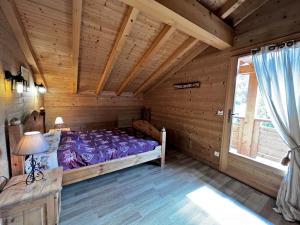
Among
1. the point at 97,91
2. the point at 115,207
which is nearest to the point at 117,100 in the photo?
the point at 97,91

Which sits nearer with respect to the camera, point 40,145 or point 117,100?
point 40,145

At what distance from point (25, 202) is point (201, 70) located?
11.5ft

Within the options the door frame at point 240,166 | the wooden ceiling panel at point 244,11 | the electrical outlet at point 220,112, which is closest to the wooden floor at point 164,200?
the door frame at point 240,166

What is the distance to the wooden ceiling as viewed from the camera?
1880 mm

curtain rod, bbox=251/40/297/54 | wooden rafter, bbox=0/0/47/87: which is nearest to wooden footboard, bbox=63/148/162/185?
wooden rafter, bbox=0/0/47/87

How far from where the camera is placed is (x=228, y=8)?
2291 mm

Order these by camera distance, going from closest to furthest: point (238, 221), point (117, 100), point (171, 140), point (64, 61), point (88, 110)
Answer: point (238, 221), point (64, 61), point (171, 140), point (88, 110), point (117, 100)

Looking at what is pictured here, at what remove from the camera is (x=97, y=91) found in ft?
14.2

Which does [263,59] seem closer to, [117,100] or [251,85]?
[251,85]

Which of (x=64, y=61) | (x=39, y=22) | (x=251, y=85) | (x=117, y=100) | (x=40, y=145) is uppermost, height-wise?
(x=39, y=22)

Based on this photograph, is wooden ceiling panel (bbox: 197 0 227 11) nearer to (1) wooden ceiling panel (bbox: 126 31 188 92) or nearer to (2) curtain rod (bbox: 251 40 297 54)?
(1) wooden ceiling panel (bbox: 126 31 188 92)

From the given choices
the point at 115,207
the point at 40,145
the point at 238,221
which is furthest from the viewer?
the point at 115,207

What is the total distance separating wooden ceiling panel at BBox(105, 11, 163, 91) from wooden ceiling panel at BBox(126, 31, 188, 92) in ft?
1.17

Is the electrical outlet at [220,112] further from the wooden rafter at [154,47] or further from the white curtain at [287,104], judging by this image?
the wooden rafter at [154,47]
